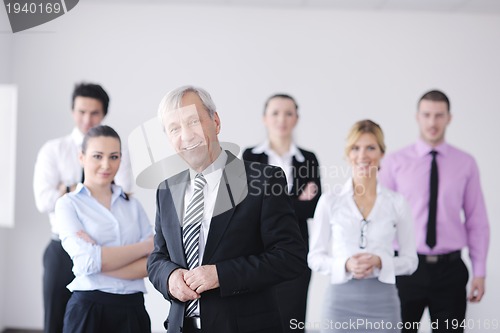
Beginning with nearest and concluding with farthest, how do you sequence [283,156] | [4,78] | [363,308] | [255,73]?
[363,308] → [283,156] → [4,78] → [255,73]

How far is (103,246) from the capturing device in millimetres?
2656

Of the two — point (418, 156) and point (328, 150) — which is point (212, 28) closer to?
point (328, 150)

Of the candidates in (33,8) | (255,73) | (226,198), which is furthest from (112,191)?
(33,8)

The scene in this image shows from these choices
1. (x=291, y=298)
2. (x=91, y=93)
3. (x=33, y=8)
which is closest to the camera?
(x=91, y=93)

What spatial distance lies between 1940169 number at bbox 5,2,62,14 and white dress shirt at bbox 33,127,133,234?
170 centimetres

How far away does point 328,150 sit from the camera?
17.3ft

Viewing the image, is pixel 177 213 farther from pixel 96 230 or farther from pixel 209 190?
pixel 96 230

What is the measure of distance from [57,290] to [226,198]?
5.14 feet

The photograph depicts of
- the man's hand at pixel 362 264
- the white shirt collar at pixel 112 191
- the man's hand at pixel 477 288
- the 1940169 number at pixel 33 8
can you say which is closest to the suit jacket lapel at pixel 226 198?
the white shirt collar at pixel 112 191

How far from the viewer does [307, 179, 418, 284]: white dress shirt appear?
2.96 metres

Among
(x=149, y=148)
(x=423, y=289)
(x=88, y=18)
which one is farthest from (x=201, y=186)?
(x=88, y=18)

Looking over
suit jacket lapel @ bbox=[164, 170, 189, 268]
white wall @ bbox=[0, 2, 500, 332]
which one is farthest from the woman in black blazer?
suit jacket lapel @ bbox=[164, 170, 189, 268]

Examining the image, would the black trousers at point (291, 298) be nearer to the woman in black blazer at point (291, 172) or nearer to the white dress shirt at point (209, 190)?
the woman in black blazer at point (291, 172)

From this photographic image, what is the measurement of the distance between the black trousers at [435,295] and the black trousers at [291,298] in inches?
22.7
